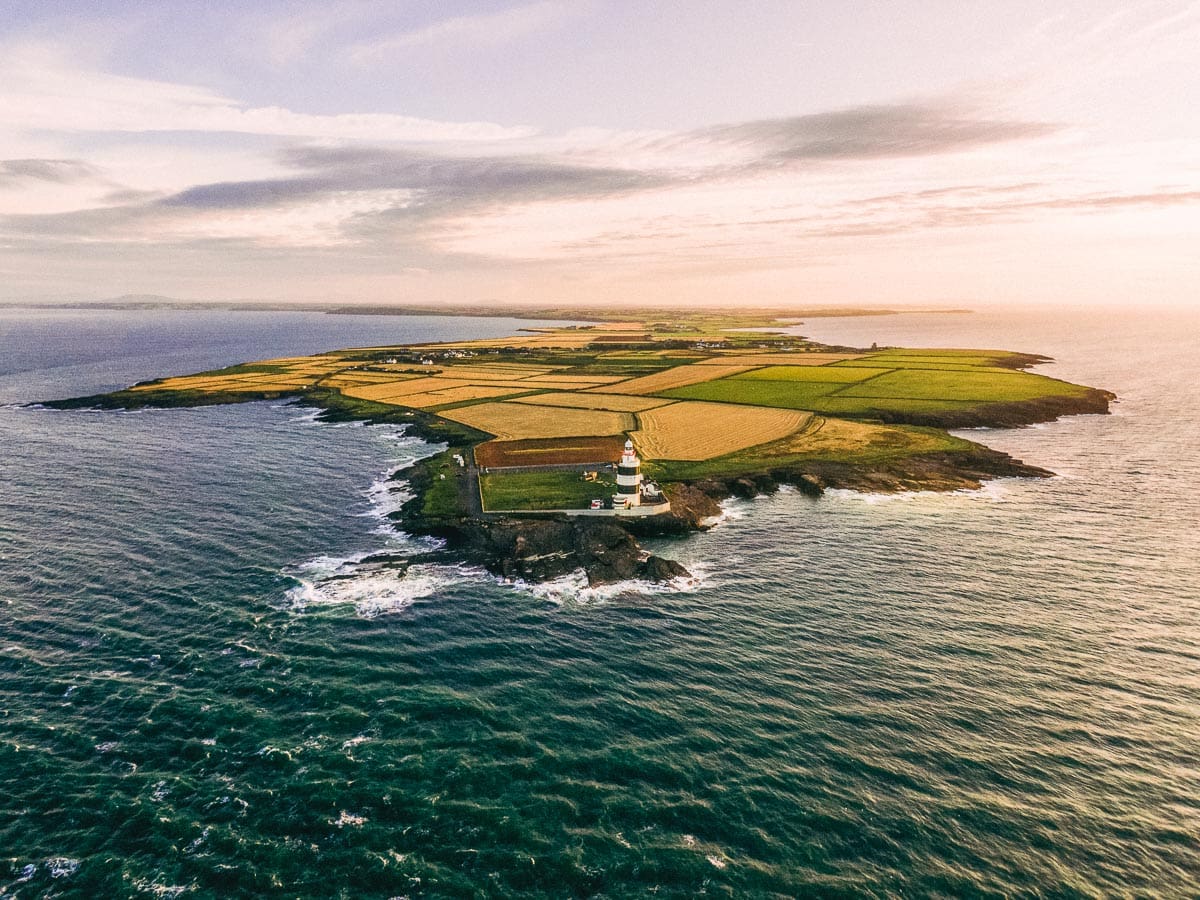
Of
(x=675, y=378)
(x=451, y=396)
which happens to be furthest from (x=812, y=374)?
(x=451, y=396)

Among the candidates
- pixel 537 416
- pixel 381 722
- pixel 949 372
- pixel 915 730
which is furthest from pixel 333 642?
pixel 949 372

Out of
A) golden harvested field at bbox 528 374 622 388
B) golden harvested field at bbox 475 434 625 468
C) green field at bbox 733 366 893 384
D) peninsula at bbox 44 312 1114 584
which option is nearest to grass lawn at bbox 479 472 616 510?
peninsula at bbox 44 312 1114 584

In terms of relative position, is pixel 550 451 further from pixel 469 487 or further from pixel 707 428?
pixel 707 428

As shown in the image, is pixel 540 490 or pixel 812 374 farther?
pixel 812 374

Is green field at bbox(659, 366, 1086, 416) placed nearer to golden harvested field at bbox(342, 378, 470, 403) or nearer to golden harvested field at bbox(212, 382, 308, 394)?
golden harvested field at bbox(342, 378, 470, 403)

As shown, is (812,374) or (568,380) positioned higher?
(568,380)

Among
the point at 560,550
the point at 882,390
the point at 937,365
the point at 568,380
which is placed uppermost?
the point at 568,380
